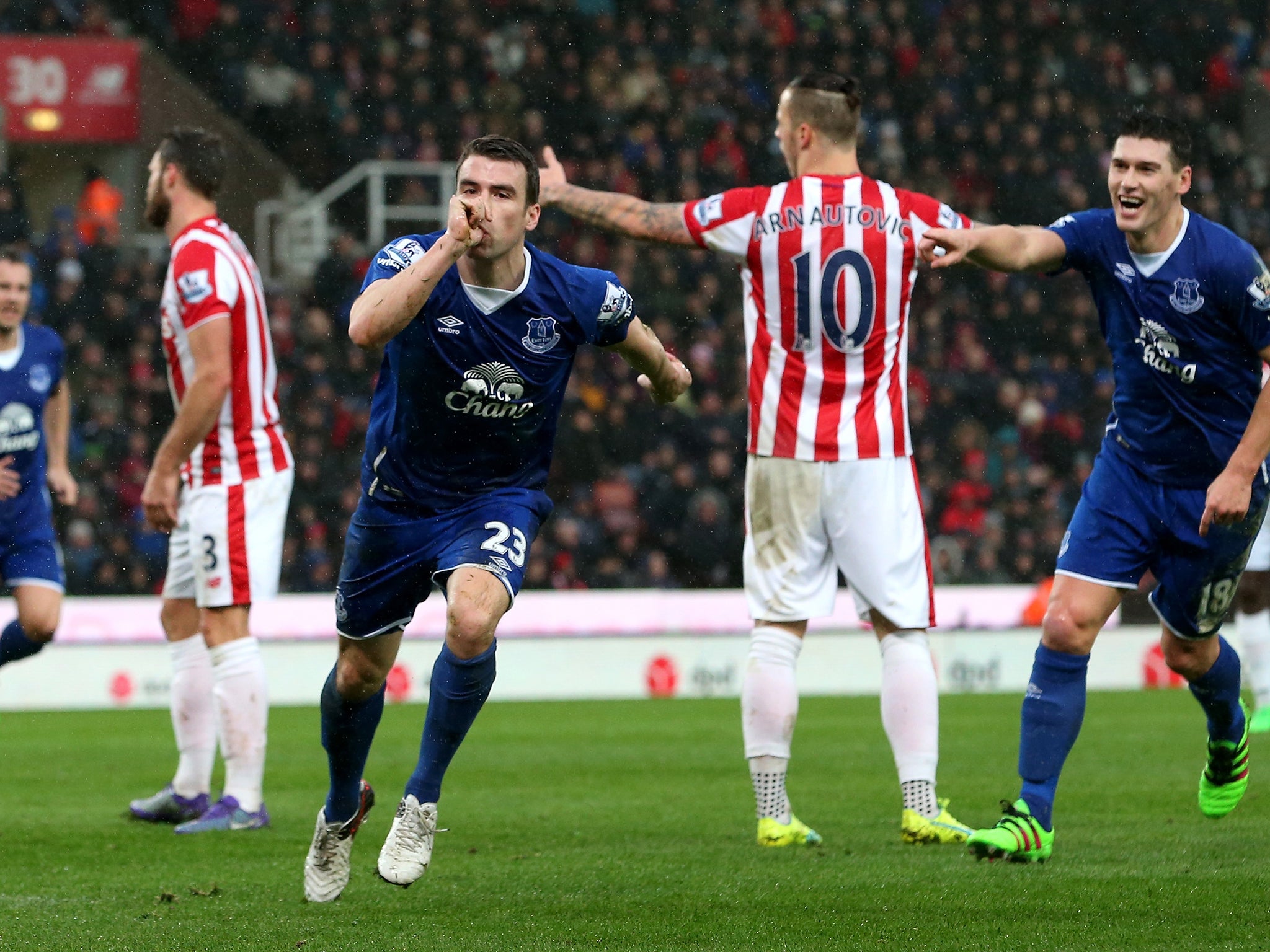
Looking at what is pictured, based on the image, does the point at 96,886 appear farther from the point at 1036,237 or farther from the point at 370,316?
the point at 1036,237

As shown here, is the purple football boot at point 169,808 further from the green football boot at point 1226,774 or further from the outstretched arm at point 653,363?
the green football boot at point 1226,774

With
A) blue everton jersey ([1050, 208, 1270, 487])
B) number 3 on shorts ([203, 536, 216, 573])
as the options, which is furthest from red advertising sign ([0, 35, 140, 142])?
blue everton jersey ([1050, 208, 1270, 487])

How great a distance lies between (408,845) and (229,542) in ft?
8.24

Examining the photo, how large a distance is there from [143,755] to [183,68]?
12.0 m

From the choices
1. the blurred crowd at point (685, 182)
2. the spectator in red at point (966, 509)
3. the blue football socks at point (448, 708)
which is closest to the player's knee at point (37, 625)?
the blue football socks at point (448, 708)

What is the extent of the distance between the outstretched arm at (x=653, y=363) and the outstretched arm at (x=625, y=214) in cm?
93

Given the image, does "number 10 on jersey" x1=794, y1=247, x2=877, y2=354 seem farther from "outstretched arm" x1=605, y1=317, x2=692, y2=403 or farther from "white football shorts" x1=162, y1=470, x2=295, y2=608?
"white football shorts" x1=162, y1=470, x2=295, y2=608

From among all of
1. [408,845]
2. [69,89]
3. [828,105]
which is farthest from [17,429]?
[69,89]

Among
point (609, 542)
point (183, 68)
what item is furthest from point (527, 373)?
point (183, 68)

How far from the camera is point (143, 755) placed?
9.69 meters

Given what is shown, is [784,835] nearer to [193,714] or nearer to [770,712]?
[770,712]

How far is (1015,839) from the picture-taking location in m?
5.39

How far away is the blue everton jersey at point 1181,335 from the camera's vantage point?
5551 mm

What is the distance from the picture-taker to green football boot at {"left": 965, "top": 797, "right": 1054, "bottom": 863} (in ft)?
17.6
